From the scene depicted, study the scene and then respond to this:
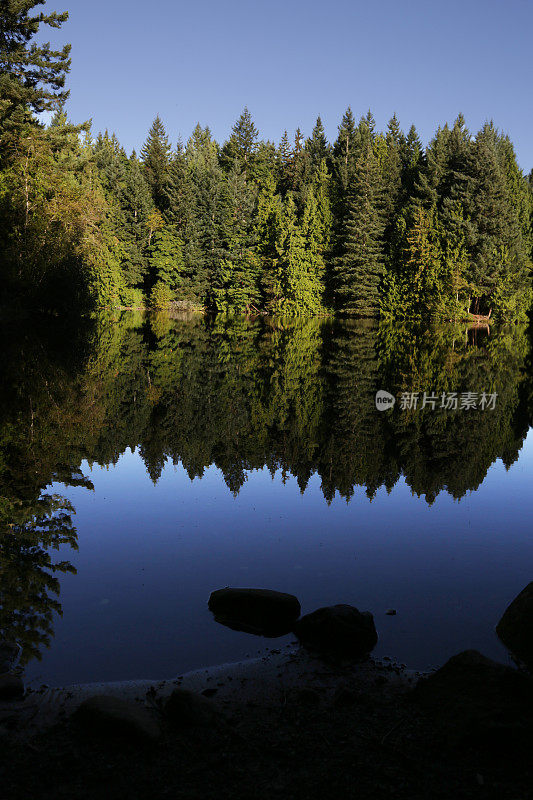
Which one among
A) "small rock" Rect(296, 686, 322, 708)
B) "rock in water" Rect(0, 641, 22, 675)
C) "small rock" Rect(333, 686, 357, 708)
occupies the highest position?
"small rock" Rect(333, 686, 357, 708)

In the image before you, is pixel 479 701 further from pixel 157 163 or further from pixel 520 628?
pixel 157 163

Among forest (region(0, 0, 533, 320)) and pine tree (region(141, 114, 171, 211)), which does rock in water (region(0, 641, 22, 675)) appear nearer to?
forest (region(0, 0, 533, 320))

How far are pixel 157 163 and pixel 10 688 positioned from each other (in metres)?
92.0

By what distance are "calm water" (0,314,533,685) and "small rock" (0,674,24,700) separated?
279mm

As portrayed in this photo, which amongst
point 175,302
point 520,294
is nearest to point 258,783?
point 520,294

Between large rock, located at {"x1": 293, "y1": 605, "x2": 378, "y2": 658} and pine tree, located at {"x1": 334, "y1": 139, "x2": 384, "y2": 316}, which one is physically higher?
pine tree, located at {"x1": 334, "y1": 139, "x2": 384, "y2": 316}

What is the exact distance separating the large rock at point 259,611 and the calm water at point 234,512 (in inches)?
7.8

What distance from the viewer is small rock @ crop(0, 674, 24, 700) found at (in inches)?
183

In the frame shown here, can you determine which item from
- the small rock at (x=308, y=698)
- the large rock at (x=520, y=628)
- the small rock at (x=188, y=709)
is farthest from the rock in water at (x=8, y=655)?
the large rock at (x=520, y=628)

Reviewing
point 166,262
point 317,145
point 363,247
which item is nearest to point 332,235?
point 363,247

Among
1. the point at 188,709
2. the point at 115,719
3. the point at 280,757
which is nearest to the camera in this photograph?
the point at 280,757

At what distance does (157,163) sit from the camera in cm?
8769

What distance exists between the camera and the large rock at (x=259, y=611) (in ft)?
19.7

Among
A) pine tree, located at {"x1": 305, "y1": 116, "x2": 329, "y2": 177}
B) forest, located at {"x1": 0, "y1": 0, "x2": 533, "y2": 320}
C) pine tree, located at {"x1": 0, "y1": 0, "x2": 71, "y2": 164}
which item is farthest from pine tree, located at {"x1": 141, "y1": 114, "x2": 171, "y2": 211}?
pine tree, located at {"x1": 0, "y1": 0, "x2": 71, "y2": 164}
